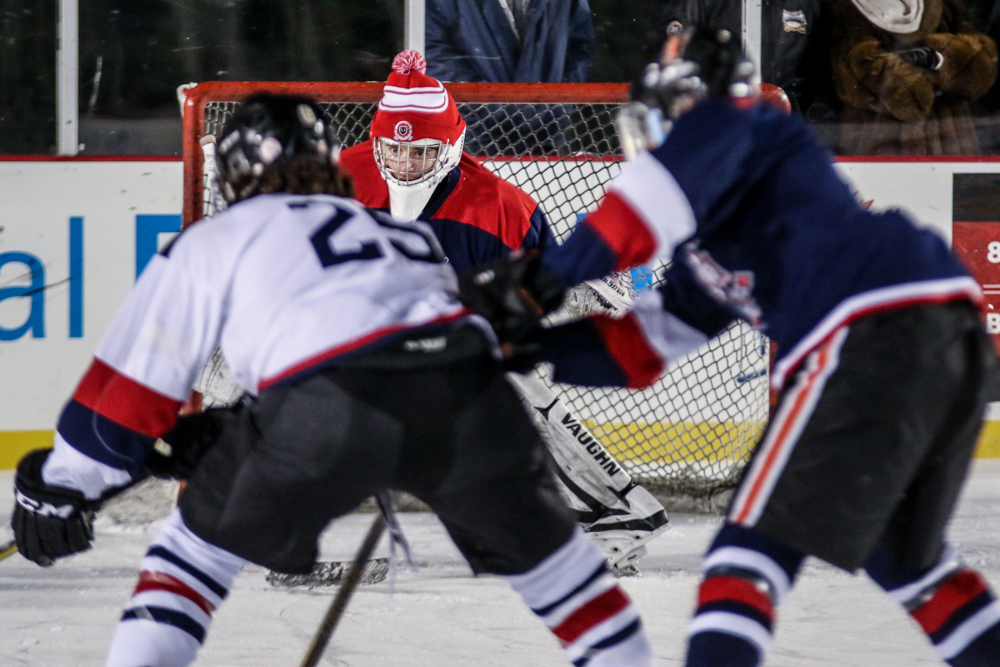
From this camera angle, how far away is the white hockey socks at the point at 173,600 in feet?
3.86

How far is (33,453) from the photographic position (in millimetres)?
1255

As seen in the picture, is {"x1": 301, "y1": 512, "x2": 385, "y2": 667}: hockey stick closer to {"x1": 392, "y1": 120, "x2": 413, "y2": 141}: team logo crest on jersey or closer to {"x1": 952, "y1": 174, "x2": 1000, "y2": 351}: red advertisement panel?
{"x1": 392, "y1": 120, "x2": 413, "y2": 141}: team logo crest on jersey

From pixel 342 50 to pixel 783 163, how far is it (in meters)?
2.71

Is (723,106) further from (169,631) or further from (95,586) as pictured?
(95,586)

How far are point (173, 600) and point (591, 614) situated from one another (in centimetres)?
48

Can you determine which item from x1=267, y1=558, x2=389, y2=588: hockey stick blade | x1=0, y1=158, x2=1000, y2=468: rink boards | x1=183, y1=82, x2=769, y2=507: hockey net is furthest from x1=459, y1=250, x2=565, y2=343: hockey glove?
x1=0, y1=158, x2=1000, y2=468: rink boards

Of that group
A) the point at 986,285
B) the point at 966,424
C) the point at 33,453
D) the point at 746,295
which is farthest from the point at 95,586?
the point at 986,285

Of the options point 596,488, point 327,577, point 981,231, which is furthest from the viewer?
point 981,231

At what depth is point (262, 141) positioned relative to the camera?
1.27 metres

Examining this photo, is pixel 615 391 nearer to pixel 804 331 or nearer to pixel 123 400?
pixel 804 331

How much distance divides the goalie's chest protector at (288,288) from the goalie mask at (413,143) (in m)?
1.14

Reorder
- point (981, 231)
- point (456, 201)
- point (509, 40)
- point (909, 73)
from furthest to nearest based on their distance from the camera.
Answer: point (909, 73) < point (981, 231) < point (509, 40) < point (456, 201)

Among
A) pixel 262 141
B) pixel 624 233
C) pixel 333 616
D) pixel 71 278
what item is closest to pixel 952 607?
pixel 624 233

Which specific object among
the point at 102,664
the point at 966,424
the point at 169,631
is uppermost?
the point at 966,424
